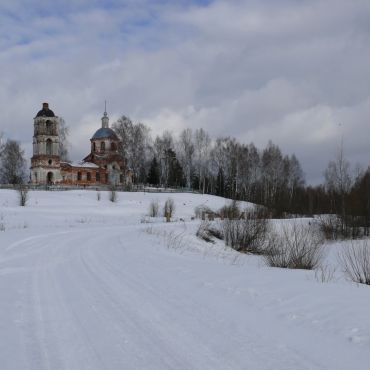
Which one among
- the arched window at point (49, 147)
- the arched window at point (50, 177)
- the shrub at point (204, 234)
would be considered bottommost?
the shrub at point (204, 234)

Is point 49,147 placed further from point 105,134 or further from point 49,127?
point 105,134

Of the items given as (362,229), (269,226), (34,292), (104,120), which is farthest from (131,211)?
(34,292)

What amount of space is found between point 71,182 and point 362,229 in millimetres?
46813

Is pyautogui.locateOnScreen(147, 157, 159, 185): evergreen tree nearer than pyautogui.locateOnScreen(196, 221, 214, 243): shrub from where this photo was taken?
No

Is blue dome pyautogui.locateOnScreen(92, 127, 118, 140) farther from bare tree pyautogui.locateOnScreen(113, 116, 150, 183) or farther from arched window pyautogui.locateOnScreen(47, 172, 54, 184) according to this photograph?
arched window pyautogui.locateOnScreen(47, 172, 54, 184)

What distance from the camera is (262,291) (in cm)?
775

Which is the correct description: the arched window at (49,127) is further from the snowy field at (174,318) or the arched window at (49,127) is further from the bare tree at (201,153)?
the snowy field at (174,318)

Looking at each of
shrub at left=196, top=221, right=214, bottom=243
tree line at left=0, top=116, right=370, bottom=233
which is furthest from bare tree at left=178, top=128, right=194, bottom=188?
shrub at left=196, top=221, right=214, bottom=243

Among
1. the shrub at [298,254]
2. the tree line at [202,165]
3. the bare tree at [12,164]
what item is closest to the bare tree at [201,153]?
the tree line at [202,165]

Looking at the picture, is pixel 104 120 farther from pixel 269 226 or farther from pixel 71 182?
pixel 269 226

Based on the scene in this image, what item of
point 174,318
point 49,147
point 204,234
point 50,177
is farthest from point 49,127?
point 174,318

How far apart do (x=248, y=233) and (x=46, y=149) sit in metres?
53.0

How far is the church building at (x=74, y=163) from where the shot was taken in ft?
227

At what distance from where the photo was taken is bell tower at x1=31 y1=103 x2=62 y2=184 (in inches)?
2712
